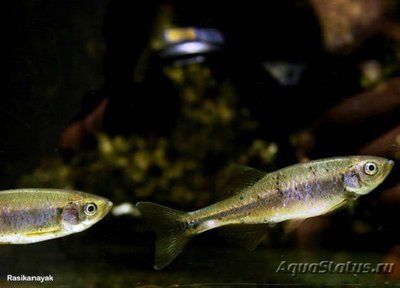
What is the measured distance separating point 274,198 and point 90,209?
16.3 inches

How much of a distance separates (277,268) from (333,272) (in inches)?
5.1

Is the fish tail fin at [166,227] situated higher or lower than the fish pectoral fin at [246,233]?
higher

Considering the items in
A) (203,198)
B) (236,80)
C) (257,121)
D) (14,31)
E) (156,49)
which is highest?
(14,31)

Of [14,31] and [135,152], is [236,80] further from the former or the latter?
[14,31]

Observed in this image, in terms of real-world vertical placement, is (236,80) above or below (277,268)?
above

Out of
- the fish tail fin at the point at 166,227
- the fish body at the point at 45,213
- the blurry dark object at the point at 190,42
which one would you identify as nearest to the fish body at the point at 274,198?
the fish tail fin at the point at 166,227

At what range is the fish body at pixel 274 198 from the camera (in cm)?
121

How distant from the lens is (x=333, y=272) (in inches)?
50.3

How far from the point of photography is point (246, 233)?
1.25 metres

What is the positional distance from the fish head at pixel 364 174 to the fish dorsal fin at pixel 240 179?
0.63 ft

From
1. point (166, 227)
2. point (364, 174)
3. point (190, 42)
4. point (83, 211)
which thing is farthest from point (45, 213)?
point (364, 174)

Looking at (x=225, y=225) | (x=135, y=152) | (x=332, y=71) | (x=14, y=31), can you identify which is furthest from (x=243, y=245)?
(x=14, y=31)

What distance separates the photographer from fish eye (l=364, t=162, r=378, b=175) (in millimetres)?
1216

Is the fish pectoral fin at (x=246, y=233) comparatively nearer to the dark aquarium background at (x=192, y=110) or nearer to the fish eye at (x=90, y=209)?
the dark aquarium background at (x=192, y=110)
